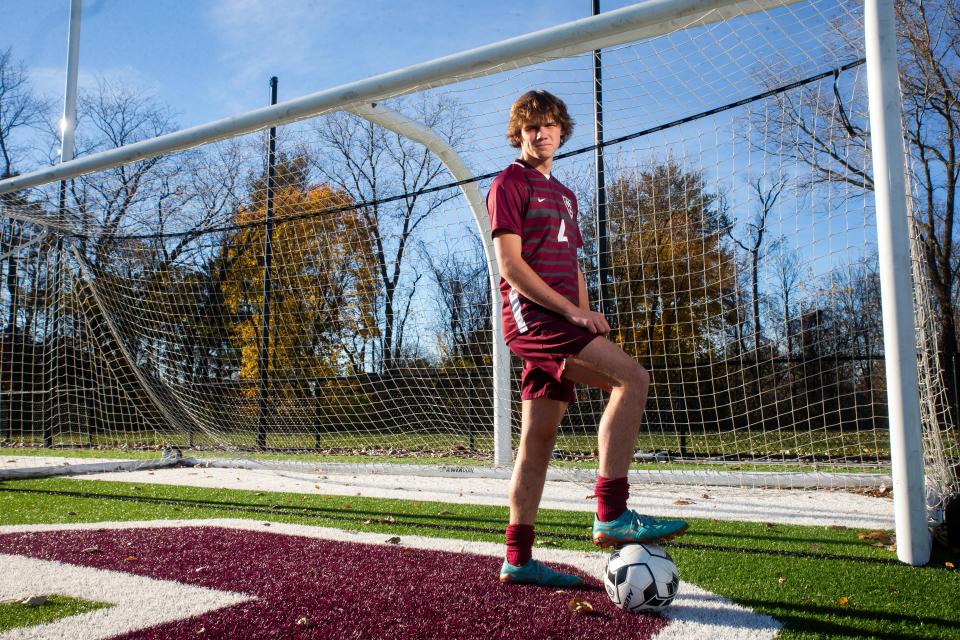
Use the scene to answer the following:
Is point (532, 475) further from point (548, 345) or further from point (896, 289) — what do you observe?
point (896, 289)

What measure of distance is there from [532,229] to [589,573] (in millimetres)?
1342

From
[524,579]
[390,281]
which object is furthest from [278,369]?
[524,579]

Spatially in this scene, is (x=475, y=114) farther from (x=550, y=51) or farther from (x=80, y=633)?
(x=80, y=633)

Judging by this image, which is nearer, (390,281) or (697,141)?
(697,141)

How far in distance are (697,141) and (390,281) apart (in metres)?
5.80

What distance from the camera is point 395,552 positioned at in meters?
3.05

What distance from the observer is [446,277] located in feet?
32.4

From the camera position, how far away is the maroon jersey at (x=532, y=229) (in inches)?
95.1

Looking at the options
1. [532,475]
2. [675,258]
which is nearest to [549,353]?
[532,475]

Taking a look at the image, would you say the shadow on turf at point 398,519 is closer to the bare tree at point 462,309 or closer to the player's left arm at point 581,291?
the player's left arm at point 581,291

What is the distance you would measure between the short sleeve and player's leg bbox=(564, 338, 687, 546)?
1.66 feet

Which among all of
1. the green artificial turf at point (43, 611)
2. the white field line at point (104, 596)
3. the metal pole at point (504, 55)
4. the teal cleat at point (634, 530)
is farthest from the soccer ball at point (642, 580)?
the metal pole at point (504, 55)

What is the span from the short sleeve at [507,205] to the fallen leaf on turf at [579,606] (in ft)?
4.05

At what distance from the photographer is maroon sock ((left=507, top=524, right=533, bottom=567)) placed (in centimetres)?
239
